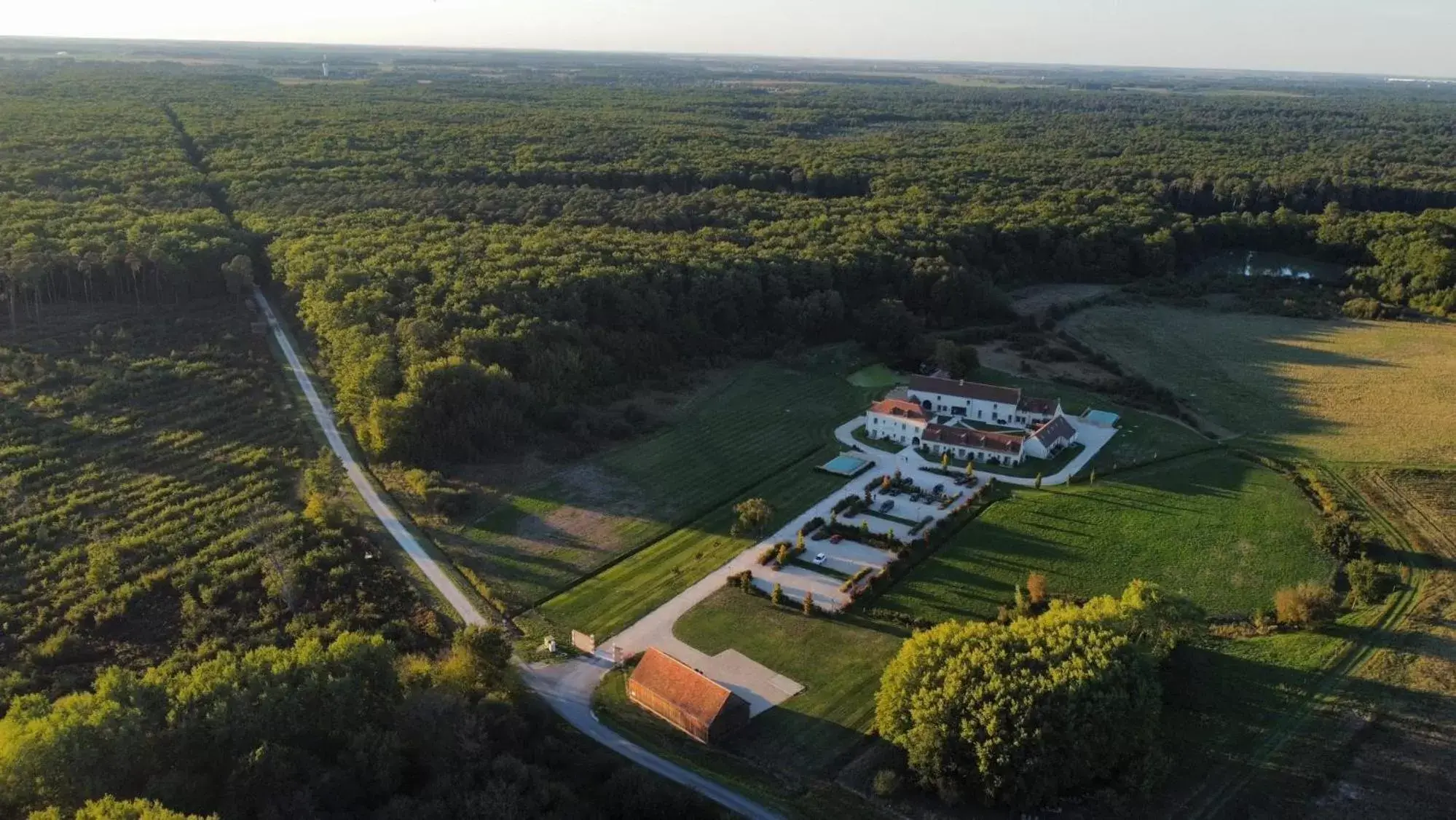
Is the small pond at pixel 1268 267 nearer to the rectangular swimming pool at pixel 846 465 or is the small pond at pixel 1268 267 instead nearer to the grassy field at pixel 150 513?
the rectangular swimming pool at pixel 846 465

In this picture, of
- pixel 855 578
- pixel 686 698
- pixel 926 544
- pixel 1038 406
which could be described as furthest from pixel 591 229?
pixel 686 698

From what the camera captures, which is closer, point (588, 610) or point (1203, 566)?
point (588, 610)

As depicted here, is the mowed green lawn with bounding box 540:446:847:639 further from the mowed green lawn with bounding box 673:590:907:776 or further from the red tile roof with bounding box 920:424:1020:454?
the red tile roof with bounding box 920:424:1020:454

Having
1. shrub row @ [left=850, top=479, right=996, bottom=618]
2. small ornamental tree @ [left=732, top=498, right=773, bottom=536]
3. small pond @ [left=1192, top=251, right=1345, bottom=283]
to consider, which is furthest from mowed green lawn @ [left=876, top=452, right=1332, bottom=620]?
small pond @ [left=1192, top=251, right=1345, bottom=283]

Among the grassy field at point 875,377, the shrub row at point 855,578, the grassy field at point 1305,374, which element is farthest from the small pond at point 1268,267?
the shrub row at point 855,578

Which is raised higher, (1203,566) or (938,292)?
(938,292)

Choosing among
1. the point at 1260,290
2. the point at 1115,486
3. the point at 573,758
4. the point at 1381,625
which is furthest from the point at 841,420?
the point at 1260,290

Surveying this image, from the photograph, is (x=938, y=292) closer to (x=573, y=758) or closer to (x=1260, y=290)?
(x=1260, y=290)
